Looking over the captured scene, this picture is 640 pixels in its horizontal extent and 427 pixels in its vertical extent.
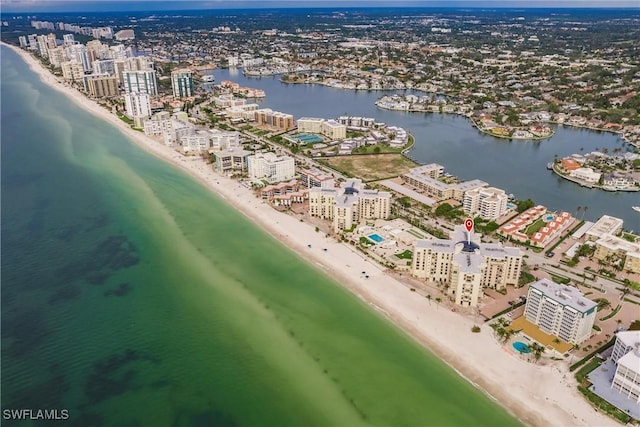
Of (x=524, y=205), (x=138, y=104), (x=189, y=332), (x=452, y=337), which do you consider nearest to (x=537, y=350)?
(x=452, y=337)

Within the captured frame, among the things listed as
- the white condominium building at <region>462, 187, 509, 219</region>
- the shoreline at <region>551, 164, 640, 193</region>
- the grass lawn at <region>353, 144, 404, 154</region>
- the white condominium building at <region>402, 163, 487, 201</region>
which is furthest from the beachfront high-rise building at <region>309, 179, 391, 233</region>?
the shoreline at <region>551, 164, 640, 193</region>

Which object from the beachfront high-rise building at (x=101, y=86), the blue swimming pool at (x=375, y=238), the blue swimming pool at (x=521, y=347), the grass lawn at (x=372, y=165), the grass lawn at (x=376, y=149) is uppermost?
the beachfront high-rise building at (x=101, y=86)

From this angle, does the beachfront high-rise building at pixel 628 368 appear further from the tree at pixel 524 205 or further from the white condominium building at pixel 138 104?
the white condominium building at pixel 138 104

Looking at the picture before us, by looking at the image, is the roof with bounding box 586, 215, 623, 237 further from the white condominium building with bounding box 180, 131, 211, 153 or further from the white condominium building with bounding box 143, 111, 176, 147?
the white condominium building with bounding box 143, 111, 176, 147

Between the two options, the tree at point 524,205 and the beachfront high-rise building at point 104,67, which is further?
the beachfront high-rise building at point 104,67

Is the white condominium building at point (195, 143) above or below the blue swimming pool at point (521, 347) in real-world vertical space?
above

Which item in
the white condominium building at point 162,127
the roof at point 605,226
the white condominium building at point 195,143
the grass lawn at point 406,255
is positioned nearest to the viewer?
the grass lawn at point 406,255

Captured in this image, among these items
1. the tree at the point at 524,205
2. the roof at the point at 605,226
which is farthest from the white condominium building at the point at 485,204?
the roof at the point at 605,226
